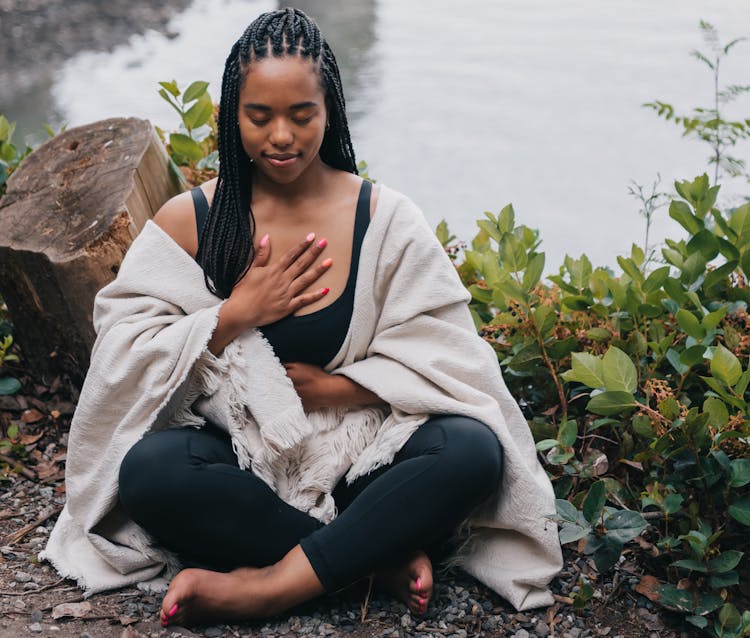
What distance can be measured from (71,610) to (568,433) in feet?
3.51

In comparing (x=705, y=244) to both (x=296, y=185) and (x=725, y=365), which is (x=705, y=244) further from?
(x=296, y=185)

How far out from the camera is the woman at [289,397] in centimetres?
182

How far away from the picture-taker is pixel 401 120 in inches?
199

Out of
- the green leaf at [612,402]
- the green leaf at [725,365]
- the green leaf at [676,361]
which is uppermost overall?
the green leaf at [725,365]

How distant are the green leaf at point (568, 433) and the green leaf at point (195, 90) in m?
1.44

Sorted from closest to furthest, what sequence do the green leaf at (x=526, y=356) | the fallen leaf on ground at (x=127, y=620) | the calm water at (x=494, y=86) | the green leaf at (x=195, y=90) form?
1. the fallen leaf on ground at (x=127, y=620)
2. the green leaf at (x=526, y=356)
3. the green leaf at (x=195, y=90)
4. the calm water at (x=494, y=86)

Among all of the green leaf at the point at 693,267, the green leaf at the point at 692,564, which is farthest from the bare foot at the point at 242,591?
the green leaf at the point at 693,267

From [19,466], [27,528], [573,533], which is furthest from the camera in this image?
[19,466]

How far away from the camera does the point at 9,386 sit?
2.57 metres

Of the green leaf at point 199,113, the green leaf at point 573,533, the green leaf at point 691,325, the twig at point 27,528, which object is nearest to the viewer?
the green leaf at point 573,533

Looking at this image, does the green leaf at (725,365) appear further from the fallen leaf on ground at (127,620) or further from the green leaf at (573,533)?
the fallen leaf on ground at (127,620)

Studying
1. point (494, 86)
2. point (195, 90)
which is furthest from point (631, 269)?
point (494, 86)

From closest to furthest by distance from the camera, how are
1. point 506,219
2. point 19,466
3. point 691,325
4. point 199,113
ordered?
point 691,325, point 19,466, point 506,219, point 199,113

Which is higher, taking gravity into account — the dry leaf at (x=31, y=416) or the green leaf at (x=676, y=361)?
the green leaf at (x=676, y=361)
